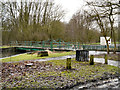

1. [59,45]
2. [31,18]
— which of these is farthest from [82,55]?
[31,18]

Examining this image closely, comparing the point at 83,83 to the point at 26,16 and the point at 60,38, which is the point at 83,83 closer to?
the point at 60,38

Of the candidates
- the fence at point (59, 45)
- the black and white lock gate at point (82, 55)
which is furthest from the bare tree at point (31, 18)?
the black and white lock gate at point (82, 55)

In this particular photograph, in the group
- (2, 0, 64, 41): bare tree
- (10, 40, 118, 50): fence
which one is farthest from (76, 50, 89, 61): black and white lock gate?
(2, 0, 64, 41): bare tree

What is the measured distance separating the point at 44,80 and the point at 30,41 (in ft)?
75.6

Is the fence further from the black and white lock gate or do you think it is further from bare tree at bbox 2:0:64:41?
the black and white lock gate

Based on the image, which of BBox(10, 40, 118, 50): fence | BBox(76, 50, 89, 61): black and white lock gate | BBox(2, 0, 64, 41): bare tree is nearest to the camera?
BBox(76, 50, 89, 61): black and white lock gate

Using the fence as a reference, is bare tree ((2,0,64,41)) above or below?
above

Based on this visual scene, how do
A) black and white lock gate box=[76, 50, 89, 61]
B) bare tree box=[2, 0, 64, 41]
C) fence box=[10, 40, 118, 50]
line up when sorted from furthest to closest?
bare tree box=[2, 0, 64, 41]
fence box=[10, 40, 118, 50]
black and white lock gate box=[76, 50, 89, 61]

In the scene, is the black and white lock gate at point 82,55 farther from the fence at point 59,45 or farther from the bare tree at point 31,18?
the bare tree at point 31,18

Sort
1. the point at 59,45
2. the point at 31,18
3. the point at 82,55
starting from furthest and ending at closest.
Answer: the point at 31,18
the point at 59,45
the point at 82,55

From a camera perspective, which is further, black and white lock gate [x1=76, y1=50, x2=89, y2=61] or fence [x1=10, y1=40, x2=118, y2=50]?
fence [x1=10, y1=40, x2=118, y2=50]

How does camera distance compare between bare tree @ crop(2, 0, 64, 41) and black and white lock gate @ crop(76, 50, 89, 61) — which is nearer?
black and white lock gate @ crop(76, 50, 89, 61)

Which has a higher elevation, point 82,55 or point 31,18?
point 31,18

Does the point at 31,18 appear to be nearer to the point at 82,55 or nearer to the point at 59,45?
the point at 59,45
